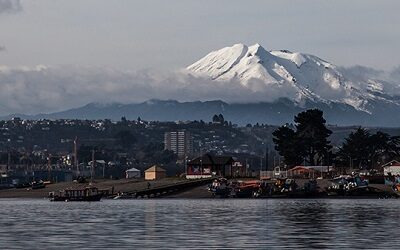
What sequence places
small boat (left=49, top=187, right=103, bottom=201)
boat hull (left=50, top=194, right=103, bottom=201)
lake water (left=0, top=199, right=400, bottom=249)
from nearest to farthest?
lake water (left=0, top=199, right=400, bottom=249) < boat hull (left=50, top=194, right=103, bottom=201) < small boat (left=49, top=187, right=103, bottom=201)

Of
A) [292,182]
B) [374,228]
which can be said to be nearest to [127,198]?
[292,182]

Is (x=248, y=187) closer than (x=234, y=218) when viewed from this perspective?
No

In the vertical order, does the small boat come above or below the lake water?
above

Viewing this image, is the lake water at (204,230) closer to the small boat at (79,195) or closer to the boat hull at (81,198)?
the boat hull at (81,198)

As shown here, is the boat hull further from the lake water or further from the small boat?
the lake water

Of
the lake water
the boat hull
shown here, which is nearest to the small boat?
the boat hull

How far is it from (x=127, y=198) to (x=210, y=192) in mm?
14221

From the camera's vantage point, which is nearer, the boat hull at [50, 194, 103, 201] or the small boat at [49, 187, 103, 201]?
the boat hull at [50, 194, 103, 201]

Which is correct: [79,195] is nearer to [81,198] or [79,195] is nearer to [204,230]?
[81,198]

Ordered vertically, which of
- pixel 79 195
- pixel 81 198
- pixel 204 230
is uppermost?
pixel 79 195

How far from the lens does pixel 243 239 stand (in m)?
75.6

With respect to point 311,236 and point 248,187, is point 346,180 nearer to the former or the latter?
point 248,187

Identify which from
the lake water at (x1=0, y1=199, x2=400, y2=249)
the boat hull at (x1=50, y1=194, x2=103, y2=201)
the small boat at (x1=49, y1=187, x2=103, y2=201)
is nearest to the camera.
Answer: the lake water at (x1=0, y1=199, x2=400, y2=249)

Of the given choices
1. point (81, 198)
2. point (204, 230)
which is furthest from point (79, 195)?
point (204, 230)
